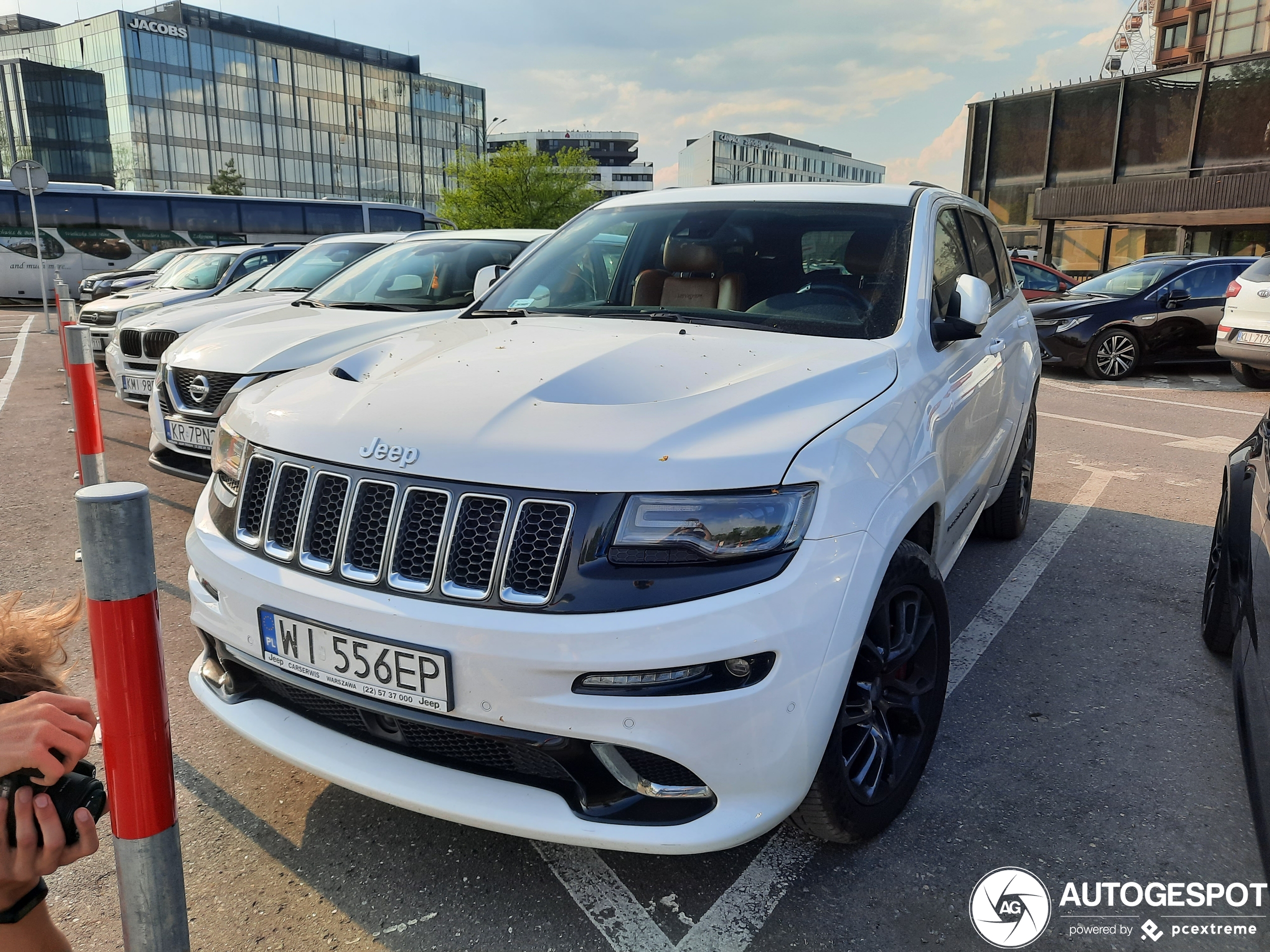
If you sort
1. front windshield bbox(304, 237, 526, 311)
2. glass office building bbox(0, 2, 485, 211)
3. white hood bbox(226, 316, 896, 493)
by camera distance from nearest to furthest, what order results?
1. white hood bbox(226, 316, 896, 493)
2. front windshield bbox(304, 237, 526, 311)
3. glass office building bbox(0, 2, 485, 211)

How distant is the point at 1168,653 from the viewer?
143 inches

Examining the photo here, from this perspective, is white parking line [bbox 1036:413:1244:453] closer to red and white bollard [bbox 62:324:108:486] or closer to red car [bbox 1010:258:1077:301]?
red and white bollard [bbox 62:324:108:486]

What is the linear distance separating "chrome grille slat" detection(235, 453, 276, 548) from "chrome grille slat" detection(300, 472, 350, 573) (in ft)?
0.60

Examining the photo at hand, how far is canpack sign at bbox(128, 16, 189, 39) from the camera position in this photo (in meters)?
66.2

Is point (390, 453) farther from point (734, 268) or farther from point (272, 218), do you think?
point (272, 218)

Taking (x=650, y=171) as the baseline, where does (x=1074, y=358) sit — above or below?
below

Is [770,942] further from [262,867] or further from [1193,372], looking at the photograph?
[1193,372]

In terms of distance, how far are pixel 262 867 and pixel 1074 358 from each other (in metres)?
12.2

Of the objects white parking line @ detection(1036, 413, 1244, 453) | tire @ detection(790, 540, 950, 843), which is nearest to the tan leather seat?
tire @ detection(790, 540, 950, 843)

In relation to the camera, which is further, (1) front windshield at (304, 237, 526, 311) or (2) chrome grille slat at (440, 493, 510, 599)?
(1) front windshield at (304, 237, 526, 311)

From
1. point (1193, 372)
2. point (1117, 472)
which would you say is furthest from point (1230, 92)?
point (1117, 472)

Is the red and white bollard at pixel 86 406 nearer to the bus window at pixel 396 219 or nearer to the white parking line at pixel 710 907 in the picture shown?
the white parking line at pixel 710 907

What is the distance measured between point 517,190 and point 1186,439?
131 ft

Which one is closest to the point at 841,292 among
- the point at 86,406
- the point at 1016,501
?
the point at 1016,501
